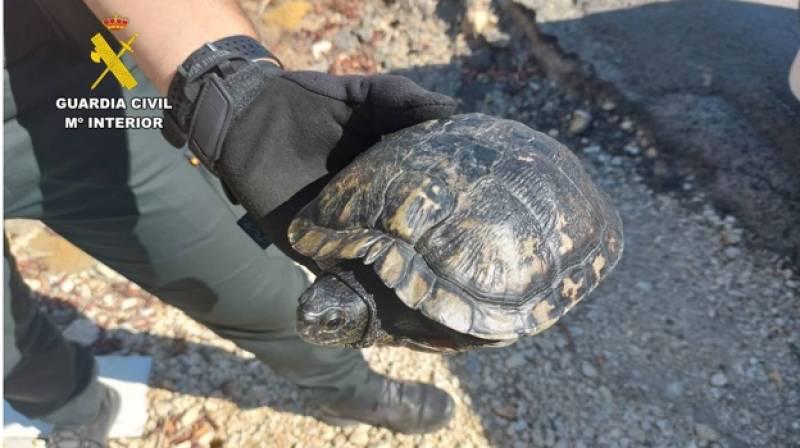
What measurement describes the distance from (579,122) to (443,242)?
8.74 ft

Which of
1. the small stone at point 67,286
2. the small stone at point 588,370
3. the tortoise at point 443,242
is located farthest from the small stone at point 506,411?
the small stone at point 67,286

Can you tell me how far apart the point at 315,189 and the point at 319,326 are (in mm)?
420

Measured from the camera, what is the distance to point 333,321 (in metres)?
1.55

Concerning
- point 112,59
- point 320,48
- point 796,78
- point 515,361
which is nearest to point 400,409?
point 515,361

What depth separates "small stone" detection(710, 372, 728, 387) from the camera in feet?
9.30

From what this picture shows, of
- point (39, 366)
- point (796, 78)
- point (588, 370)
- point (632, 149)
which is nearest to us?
point (39, 366)

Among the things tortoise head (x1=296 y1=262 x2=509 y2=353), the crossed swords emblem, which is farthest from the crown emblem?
tortoise head (x1=296 y1=262 x2=509 y2=353)

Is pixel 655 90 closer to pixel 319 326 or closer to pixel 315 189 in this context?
pixel 315 189

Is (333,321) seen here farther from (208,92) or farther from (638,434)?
(638,434)

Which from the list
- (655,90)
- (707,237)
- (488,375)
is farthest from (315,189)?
(655,90)

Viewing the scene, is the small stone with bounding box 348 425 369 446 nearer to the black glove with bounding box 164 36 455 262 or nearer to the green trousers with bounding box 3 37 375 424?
the green trousers with bounding box 3 37 375 424

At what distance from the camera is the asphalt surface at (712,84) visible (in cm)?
352

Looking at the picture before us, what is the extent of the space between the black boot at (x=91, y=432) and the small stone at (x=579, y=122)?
9.53 ft

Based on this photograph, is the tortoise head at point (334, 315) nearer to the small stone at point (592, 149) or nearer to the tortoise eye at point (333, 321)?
the tortoise eye at point (333, 321)
